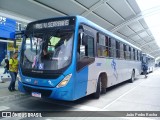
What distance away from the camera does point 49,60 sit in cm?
689

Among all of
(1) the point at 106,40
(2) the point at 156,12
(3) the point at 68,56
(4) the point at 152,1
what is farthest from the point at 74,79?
(2) the point at 156,12

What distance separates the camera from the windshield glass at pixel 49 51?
22.3ft

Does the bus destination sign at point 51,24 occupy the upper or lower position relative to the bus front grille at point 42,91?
upper

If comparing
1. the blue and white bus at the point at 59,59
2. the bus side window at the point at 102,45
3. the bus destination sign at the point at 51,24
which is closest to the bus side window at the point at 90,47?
the blue and white bus at the point at 59,59

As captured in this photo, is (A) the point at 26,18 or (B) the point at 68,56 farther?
(A) the point at 26,18

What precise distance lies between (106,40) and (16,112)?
5.32m

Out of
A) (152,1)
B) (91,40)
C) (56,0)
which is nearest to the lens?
(91,40)

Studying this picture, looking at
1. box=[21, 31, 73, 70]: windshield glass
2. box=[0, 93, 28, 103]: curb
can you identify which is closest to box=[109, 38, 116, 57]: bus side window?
box=[21, 31, 73, 70]: windshield glass

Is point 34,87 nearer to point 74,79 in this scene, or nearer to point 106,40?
point 74,79

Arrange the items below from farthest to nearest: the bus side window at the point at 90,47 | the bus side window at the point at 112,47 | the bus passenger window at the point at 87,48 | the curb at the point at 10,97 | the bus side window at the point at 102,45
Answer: the bus side window at the point at 112,47 → the bus side window at the point at 102,45 → the curb at the point at 10,97 → the bus side window at the point at 90,47 → the bus passenger window at the point at 87,48

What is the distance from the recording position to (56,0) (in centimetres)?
1769

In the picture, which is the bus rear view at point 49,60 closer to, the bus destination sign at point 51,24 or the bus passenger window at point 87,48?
the bus destination sign at point 51,24

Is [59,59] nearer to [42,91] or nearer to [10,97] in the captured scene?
[42,91]

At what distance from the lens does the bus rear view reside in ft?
21.8
